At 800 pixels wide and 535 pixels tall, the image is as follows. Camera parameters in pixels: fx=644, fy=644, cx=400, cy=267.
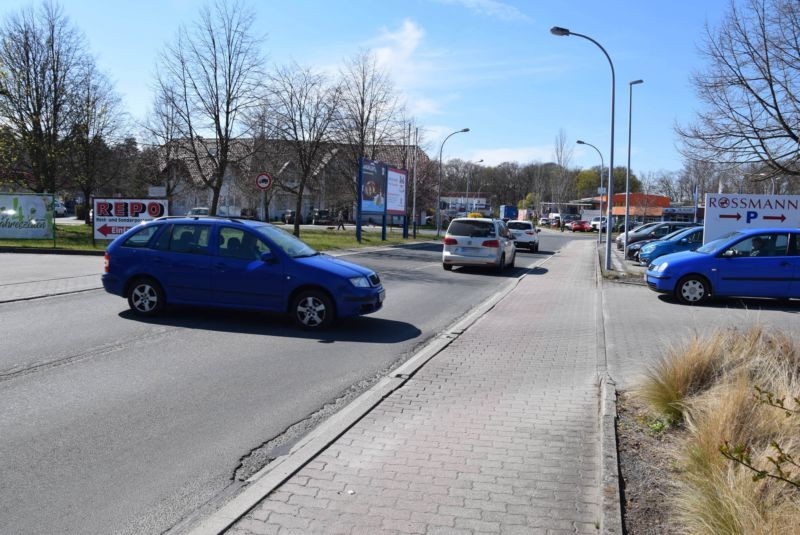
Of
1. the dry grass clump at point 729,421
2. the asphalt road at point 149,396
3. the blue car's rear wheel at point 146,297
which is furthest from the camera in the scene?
the blue car's rear wheel at point 146,297

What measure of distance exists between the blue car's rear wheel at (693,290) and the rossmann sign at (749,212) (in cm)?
541

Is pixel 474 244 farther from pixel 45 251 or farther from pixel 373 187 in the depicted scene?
pixel 373 187

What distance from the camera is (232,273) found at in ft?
30.8

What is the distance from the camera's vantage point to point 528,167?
137 m

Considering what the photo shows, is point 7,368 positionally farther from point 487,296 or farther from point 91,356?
point 487,296

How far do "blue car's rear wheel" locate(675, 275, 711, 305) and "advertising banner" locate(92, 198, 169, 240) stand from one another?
1670cm

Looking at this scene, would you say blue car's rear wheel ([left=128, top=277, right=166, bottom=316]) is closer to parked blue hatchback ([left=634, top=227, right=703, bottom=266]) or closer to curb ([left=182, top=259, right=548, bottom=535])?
curb ([left=182, top=259, right=548, bottom=535])

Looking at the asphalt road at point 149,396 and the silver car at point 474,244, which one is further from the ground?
the silver car at point 474,244

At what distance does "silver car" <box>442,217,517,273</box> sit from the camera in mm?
19750

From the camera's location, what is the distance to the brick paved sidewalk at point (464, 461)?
140 inches

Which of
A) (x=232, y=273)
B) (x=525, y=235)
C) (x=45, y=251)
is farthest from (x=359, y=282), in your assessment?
(x=525, y=235)

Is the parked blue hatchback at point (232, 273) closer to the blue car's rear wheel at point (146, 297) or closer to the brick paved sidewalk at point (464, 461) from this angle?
the blue car's rear wheel at point (146, 297)

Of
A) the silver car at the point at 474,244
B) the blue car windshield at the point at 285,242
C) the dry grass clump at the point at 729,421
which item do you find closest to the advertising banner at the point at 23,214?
the silver car at the point at 474,244

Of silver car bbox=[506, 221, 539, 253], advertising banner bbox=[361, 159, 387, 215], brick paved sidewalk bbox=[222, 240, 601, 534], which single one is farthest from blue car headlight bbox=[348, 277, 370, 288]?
advertising banner bbox=[361, 159, 387, 215]
